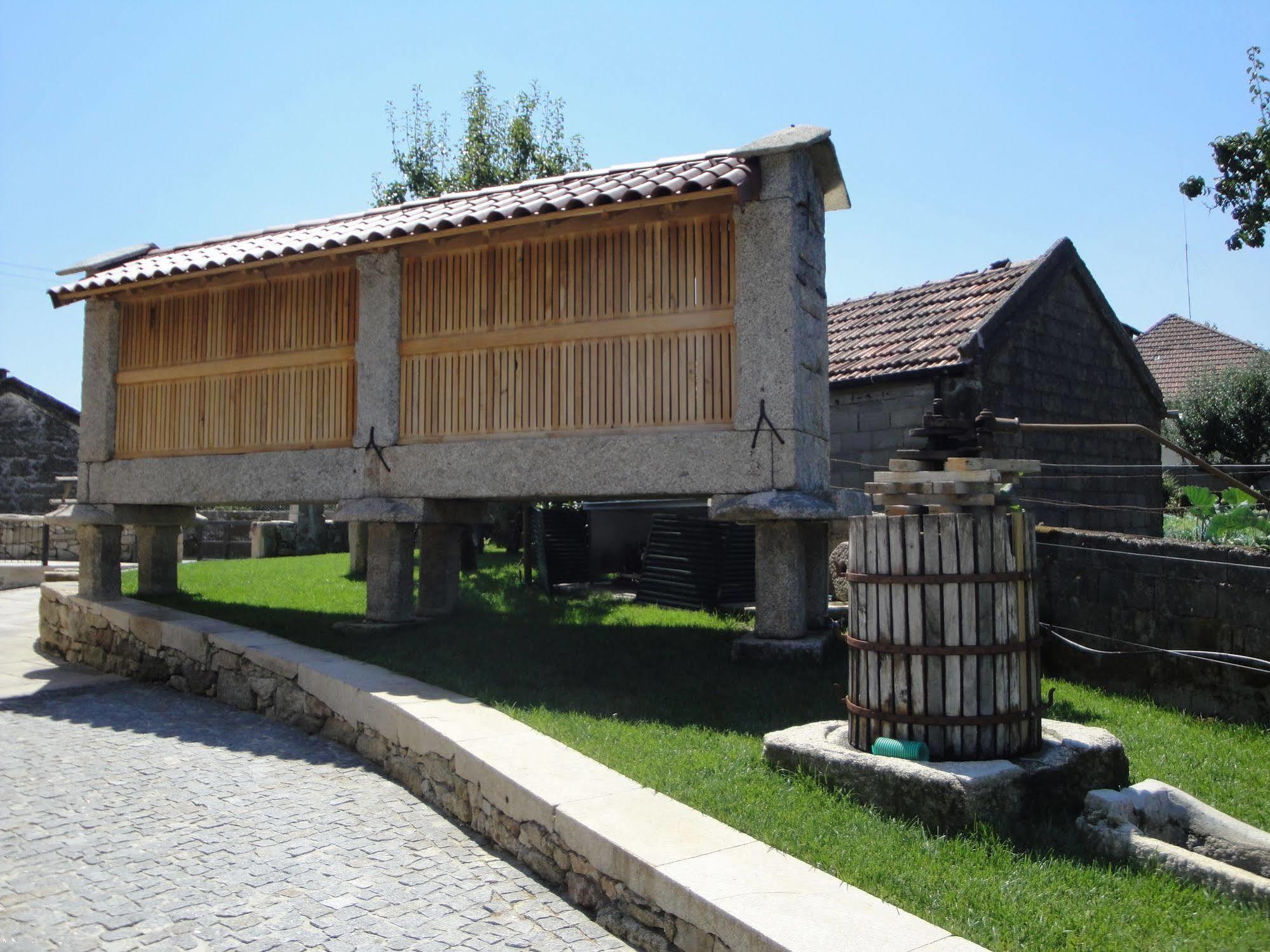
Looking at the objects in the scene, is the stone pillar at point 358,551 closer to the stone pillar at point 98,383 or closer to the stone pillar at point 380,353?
the stone pillar at point 98,383

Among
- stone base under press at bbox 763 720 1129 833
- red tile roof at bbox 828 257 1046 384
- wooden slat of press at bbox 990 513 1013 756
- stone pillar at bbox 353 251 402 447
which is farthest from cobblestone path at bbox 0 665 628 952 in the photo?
red tile roof at bbox 828 257 1046 384

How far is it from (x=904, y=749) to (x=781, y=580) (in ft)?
10.3

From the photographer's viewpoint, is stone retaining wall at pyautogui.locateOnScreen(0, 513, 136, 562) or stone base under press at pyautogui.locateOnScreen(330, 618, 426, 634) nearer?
stone base under press at pyautogui.locateOnScreen(330, 618, 426, 634)

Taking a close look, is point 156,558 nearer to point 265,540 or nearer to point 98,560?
point 98,560

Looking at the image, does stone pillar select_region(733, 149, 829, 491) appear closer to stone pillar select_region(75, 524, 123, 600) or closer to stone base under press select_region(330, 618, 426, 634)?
stone base under press select_region(330, 618, 426, 634)

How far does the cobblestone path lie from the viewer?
4.37 meters

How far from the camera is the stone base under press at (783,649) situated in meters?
7.78

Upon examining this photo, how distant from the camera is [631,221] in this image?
8383 millimetres

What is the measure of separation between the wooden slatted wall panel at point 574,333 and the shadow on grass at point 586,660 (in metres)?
1.98

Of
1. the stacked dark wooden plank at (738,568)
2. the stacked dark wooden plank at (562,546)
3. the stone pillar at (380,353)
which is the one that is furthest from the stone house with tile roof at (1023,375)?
the stone pillar at (380,353)

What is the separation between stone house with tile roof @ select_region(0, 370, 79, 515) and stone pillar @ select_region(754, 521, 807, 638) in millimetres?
23253

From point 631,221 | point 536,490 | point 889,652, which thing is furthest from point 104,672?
point 889,652

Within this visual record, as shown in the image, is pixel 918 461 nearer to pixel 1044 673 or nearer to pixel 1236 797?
pixel 1236 797

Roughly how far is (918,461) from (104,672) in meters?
9.74
